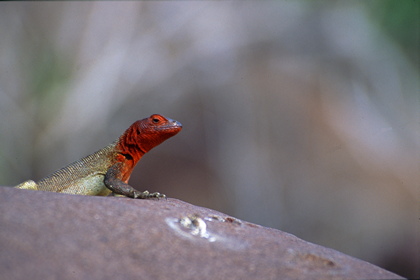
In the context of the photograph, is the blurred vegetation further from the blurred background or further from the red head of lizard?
the red head of lizard

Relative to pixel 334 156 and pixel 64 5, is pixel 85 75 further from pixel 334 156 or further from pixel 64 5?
pixel 334 156

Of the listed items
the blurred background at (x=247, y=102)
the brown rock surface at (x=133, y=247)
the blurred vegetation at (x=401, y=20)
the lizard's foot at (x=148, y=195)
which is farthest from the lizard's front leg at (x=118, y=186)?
the blurred vegetation at (x=401, y=20)

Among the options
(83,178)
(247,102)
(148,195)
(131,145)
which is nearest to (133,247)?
(148,195)

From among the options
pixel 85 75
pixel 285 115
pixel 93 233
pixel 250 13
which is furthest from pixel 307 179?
pixel 93 233

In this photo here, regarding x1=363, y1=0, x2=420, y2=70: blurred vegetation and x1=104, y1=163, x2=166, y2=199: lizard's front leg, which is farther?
x1=363, y1=0, x2=420, y2=70: blurred vegetation

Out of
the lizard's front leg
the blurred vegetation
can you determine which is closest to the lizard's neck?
the lizard's front leg

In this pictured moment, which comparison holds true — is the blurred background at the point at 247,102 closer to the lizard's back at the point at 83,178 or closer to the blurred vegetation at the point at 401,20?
the blurred vegetation at the point at 401,20
